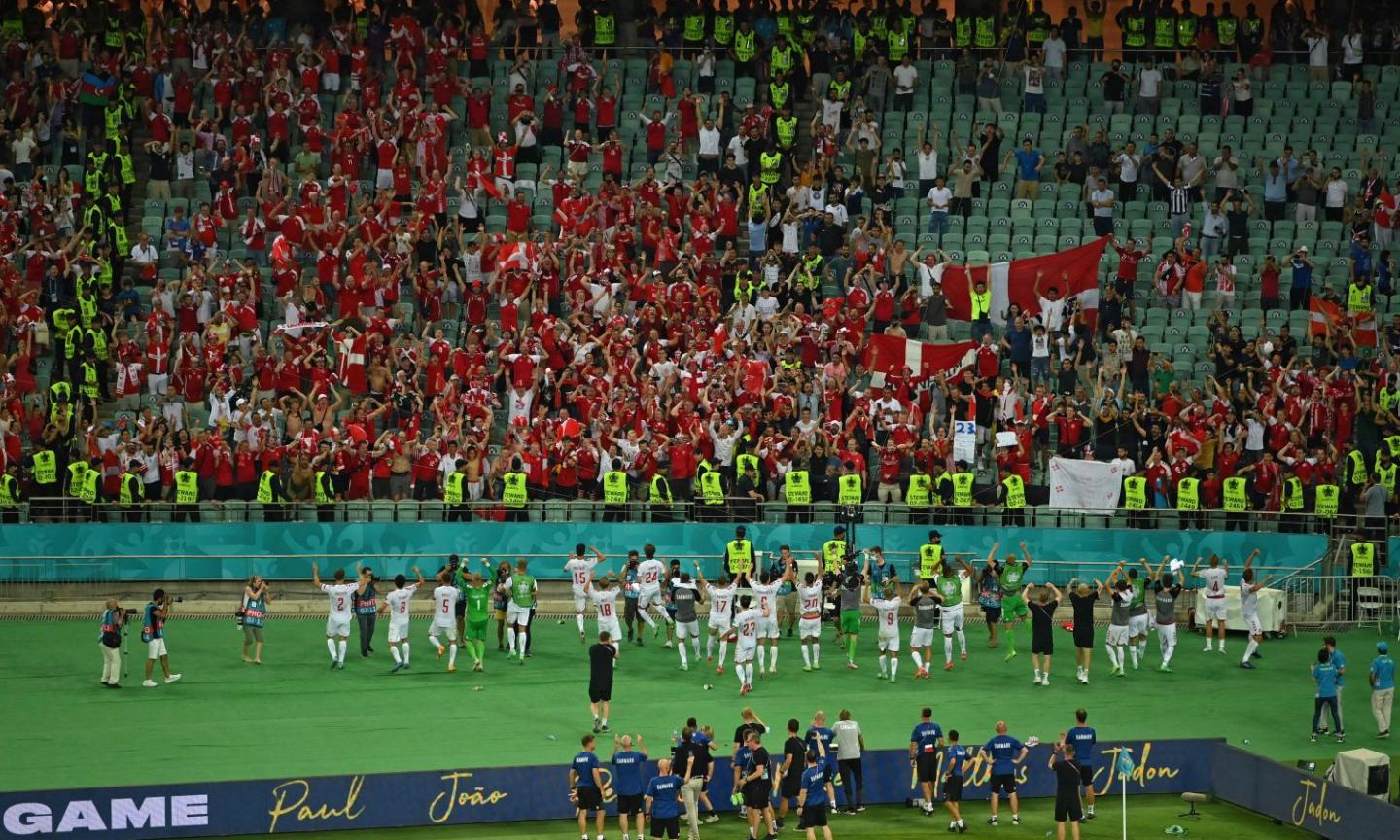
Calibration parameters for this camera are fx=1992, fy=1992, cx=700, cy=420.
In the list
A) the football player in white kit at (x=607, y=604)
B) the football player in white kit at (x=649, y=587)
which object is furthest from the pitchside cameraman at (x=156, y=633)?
the football player in white kit at (x=649, y=587)

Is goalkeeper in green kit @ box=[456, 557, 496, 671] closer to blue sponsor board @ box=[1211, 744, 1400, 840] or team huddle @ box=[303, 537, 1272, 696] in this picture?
team huddle @ box=[303, 537, 1272, 696]

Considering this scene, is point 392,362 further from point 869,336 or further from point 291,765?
point 291,765

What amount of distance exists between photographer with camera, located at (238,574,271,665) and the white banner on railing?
1619 centimetres

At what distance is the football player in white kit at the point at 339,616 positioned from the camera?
116 ft

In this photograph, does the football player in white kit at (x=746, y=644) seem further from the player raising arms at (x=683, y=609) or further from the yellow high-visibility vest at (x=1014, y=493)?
the yellow high-visibility vest at (x=1014, y=493)

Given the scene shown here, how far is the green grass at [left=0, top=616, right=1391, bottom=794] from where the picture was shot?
101ft

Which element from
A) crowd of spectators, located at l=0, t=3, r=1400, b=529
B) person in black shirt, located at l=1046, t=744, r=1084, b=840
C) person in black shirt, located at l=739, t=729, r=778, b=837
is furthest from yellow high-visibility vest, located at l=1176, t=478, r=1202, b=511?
person in black shirt, located at l=739, t=729, r=778, b=837

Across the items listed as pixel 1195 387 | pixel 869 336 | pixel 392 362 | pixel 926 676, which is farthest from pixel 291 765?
pixel 1195 387

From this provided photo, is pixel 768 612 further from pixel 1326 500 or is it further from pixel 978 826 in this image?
pixel 1326 500

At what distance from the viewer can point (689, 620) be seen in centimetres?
3594

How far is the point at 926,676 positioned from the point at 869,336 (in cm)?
1094

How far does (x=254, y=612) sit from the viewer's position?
116ft

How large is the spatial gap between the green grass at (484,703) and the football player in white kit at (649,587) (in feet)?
2.56

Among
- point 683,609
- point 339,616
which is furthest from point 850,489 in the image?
point 339,616
